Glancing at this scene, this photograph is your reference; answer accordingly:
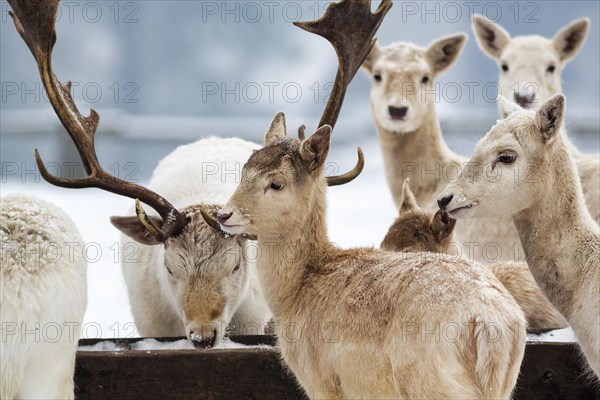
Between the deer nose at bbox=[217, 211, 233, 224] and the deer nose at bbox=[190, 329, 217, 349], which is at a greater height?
the deer nose at bbox=[217, 211, 233, 224]

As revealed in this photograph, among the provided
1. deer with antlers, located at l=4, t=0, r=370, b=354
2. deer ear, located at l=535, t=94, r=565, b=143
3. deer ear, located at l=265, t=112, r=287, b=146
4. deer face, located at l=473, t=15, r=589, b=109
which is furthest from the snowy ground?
deer ear, located at l=535, t=94, r=565, b=143

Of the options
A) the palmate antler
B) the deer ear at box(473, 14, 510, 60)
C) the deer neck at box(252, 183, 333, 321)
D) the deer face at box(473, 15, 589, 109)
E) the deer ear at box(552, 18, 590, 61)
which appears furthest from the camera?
the deer ear at box(473, 14, 510, 60)

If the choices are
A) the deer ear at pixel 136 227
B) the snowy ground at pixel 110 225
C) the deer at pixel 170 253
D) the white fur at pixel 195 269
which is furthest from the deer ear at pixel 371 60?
the deer ear at pixel 136 227

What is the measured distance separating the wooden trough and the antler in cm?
71

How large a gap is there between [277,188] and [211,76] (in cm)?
1850

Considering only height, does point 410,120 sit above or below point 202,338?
above

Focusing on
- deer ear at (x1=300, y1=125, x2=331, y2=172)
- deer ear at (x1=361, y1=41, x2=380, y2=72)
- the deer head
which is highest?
deer ear at (x1=361, y1=41, x2=380, y2=72)

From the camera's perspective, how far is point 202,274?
17.8 feet

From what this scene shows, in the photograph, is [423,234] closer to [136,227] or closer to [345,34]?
[345,34]

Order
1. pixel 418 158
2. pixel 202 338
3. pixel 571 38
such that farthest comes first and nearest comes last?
pixel 571 38
pixel 418 158
pixel 202 338

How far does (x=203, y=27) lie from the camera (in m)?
23.1

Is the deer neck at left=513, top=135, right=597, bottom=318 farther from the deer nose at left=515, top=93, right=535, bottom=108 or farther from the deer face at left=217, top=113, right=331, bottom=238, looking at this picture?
the deer nose at left=515, top=93, right=535, bottom=108

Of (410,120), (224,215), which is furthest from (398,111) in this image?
(224,215)

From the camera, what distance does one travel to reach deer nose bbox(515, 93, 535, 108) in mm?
8203
